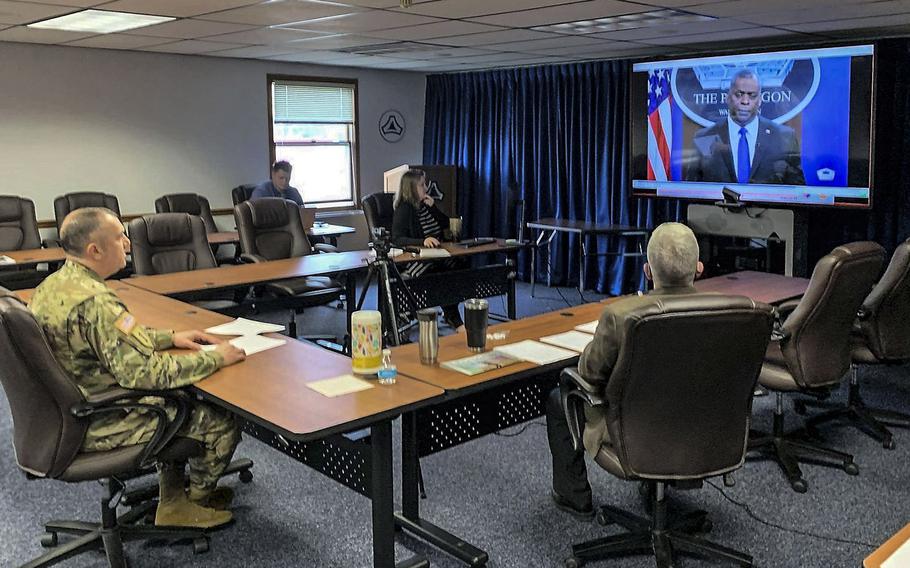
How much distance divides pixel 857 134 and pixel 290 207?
12.5 ft

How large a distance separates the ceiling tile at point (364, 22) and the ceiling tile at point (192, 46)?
4.25ft

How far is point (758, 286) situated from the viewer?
14.1 ft

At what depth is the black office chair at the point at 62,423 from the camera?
2.41 m

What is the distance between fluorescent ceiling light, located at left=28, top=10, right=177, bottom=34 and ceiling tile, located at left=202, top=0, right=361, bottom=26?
0.43 metres

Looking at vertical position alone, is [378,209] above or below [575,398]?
above

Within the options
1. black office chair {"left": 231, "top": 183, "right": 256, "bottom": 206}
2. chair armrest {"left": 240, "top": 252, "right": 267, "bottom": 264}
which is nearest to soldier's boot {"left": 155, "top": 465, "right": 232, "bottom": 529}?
chair armrest {"left": 240, "top": 252, "right": 267, "bottom": 264}

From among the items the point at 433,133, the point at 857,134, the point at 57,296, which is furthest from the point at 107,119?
the point at 857,134

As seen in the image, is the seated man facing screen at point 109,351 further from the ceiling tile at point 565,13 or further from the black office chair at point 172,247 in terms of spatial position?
the ceiling tile at point 565,13

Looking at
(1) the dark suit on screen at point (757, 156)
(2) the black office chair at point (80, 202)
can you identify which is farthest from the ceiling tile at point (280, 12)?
(1) the dark suit on screen at point (757, 156)

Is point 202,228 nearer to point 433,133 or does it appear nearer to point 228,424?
point 228,424

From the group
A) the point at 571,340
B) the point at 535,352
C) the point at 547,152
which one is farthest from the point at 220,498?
the point at 547,152

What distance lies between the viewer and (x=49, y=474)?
2.51m

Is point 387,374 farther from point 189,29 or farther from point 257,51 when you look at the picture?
point 257,51

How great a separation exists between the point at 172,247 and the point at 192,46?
2.28m
